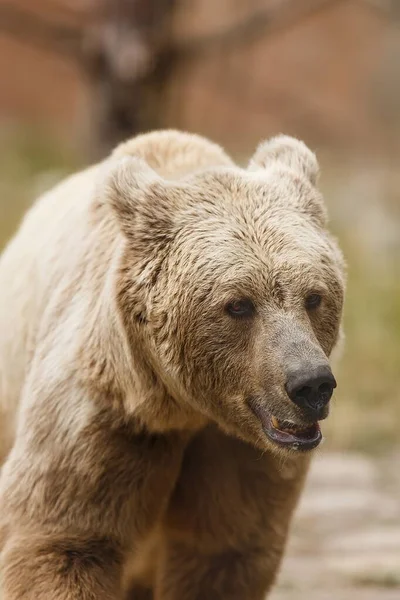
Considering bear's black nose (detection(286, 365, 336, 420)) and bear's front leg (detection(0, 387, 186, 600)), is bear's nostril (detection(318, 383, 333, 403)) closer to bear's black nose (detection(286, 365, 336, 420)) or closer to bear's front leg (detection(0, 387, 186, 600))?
bear's black nose (detection(286, 365, 336, 420))

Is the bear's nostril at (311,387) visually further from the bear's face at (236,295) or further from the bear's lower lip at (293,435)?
the bear's lower lip at (293,435)

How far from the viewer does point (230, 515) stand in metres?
4.39

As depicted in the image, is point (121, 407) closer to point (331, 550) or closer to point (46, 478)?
point (46, 478)

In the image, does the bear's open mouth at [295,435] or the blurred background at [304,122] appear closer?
the bear's open mouth at [295,435]

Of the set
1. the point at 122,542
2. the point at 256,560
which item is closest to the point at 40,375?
the point at 122,542

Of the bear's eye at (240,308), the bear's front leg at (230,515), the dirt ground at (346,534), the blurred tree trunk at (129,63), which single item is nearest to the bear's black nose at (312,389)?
the bear's eye at (240,308)

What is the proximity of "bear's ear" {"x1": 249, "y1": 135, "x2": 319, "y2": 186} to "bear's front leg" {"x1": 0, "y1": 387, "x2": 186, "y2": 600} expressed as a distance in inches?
40.1

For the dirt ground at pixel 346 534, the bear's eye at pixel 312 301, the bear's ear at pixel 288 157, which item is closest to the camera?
the bear's eye at pixel 312 301

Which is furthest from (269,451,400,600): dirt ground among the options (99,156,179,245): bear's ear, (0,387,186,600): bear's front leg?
(99,156,179,245): bear's ear

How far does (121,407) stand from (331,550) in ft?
7.57

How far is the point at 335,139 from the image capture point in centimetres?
1733

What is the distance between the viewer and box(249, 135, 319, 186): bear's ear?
→ 4.34 m

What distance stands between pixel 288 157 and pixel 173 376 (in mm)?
943

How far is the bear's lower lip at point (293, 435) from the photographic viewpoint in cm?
375
